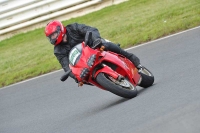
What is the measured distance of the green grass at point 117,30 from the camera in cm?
1434

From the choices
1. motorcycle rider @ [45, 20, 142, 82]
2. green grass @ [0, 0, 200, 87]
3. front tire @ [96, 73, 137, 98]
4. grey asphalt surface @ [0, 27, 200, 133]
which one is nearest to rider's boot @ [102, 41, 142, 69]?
motorcycle rider @ [45, 20, 142, 82]

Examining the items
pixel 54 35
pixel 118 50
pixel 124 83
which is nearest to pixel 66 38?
pixel 54 35

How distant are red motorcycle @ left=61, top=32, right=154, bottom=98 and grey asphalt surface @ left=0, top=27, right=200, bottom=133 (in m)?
0.24

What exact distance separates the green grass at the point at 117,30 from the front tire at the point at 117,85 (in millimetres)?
5379

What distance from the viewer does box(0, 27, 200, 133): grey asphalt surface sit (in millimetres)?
7207

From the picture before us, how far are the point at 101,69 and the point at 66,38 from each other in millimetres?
838

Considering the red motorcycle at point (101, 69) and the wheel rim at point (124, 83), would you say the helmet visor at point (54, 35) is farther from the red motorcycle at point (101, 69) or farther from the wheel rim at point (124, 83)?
the wheel rim at point (124, 83)

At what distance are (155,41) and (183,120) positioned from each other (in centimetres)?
709

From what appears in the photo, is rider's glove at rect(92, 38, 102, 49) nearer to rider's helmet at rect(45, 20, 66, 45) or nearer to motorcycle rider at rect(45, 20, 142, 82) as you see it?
motorcycle rider at rect(45, 20, 142, 82)

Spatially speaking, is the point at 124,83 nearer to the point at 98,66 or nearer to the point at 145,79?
the point at 98,66

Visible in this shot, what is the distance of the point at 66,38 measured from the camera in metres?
9.14

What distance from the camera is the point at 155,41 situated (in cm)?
1373

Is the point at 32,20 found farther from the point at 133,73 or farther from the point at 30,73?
the point at 133,73

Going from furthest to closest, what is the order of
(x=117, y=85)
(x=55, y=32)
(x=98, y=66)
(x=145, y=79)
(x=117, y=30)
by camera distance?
(x=117, y=30) → (x=145, y=79) → (x=55, y=32) → (x=98, y=66) → (x=117, y=85)
